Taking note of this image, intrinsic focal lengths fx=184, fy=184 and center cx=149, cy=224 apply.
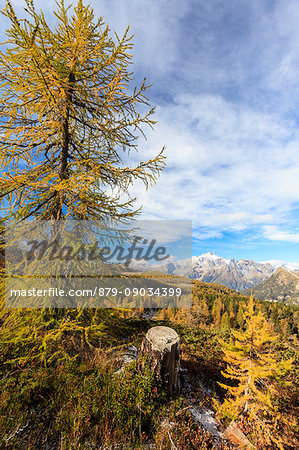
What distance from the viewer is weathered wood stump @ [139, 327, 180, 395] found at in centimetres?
443

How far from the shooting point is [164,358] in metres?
4.44

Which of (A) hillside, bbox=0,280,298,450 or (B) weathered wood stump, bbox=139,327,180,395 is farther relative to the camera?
(B) weathered wood stump, bbox=139,327,180,395

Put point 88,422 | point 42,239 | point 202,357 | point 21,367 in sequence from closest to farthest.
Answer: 1. point 88,422
2. point 21,367
3. point 42,239
4. point 202,357

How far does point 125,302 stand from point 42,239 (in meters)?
2.65

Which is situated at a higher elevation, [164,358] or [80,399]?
[164,358]

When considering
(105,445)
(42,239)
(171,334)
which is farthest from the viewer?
(171,334)

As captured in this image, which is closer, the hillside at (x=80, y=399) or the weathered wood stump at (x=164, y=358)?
the hillside at (x=80, y=399)

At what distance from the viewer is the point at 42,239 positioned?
4.62 m

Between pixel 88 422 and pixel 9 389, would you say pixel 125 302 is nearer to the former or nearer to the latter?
pixel 88 422

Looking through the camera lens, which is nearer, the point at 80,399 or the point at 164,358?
the point at 80,399

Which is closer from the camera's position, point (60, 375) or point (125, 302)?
point (60, 375)

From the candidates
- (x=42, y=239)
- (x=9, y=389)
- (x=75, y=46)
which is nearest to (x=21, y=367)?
(x=9, y=389)

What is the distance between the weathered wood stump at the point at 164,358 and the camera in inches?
174

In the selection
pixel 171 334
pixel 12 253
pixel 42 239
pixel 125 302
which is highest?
pixel 42 239
